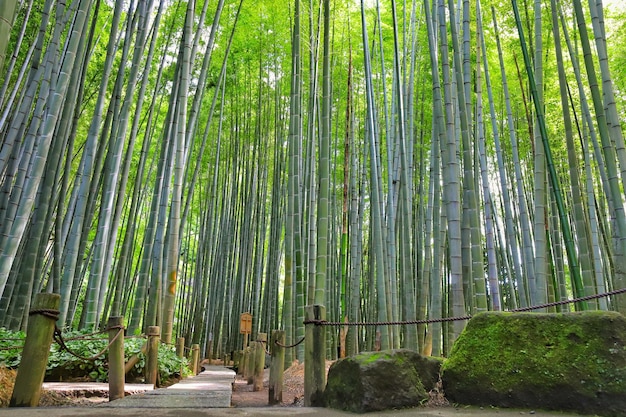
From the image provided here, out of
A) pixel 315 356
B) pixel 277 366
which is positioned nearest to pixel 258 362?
pixel 277 366

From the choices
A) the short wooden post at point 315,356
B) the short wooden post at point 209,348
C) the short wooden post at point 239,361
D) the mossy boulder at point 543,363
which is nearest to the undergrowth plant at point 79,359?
the short wooden post at point 315,356

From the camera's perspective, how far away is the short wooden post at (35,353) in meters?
1.80

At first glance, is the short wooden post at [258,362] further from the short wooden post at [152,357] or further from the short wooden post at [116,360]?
the short wooden post at [116,360]

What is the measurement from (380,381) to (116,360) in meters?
1.42

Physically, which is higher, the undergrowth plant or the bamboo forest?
the bamboo forest

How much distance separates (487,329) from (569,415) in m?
0.44

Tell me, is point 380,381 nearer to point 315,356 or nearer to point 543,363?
point 315,356

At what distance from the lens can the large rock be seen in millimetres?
1971

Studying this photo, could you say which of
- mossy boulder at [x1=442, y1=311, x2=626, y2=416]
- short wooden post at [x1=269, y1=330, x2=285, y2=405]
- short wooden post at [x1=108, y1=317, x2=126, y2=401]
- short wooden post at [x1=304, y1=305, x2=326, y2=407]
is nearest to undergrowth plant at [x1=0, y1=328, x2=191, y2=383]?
short wooden post at [x1=108, y1=317, x2=126, y2=401]

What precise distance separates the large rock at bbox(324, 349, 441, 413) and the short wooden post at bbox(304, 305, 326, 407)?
128 mm

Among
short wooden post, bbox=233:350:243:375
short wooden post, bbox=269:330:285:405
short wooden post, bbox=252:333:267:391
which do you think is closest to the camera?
short wooden post, bbox=269:330:285:405

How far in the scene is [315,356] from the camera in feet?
7.75

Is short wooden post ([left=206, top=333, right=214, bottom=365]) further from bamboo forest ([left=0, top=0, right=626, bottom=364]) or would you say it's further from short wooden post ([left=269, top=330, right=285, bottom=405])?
short wooden post ([left=269, top=330, right=285, bottom=405])

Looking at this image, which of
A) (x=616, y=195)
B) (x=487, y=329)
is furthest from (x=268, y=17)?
(x=487, y=329)
